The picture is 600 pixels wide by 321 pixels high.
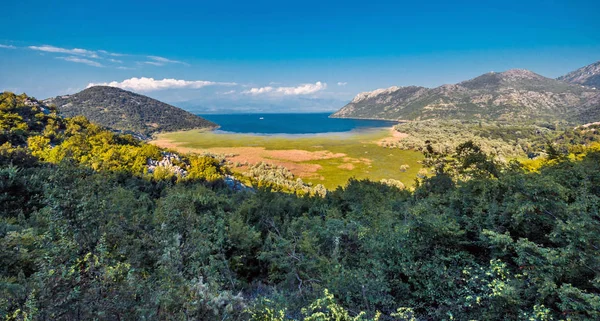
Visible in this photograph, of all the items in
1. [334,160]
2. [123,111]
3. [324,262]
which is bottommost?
[334,160]

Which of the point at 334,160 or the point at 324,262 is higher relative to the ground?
the point at 324,262

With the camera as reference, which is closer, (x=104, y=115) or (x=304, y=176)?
(x=304, y=176)

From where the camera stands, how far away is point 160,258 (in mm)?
6117

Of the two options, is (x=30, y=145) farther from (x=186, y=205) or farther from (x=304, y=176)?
(x=304, y=176)

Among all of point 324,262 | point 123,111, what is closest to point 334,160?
point 324,262

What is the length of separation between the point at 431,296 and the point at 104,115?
176 metres

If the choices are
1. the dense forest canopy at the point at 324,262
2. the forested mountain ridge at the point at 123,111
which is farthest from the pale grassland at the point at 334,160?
the forested mountain ridge at the point at 123,111

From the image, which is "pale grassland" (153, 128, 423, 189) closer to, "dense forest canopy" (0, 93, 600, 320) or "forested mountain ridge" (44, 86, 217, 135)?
"dense forest canopy" (0, 93, 600, 320)

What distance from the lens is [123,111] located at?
15112cm

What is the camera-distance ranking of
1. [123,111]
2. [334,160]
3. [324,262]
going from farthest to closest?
[123,111] < [334,160] < [324,262]

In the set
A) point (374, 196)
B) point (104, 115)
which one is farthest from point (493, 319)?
point (104, 115)

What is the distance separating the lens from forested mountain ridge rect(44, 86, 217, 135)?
451 ft

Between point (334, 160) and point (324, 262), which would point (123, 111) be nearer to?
point (334, 160)

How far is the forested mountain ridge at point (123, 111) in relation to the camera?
137500 millimetres
